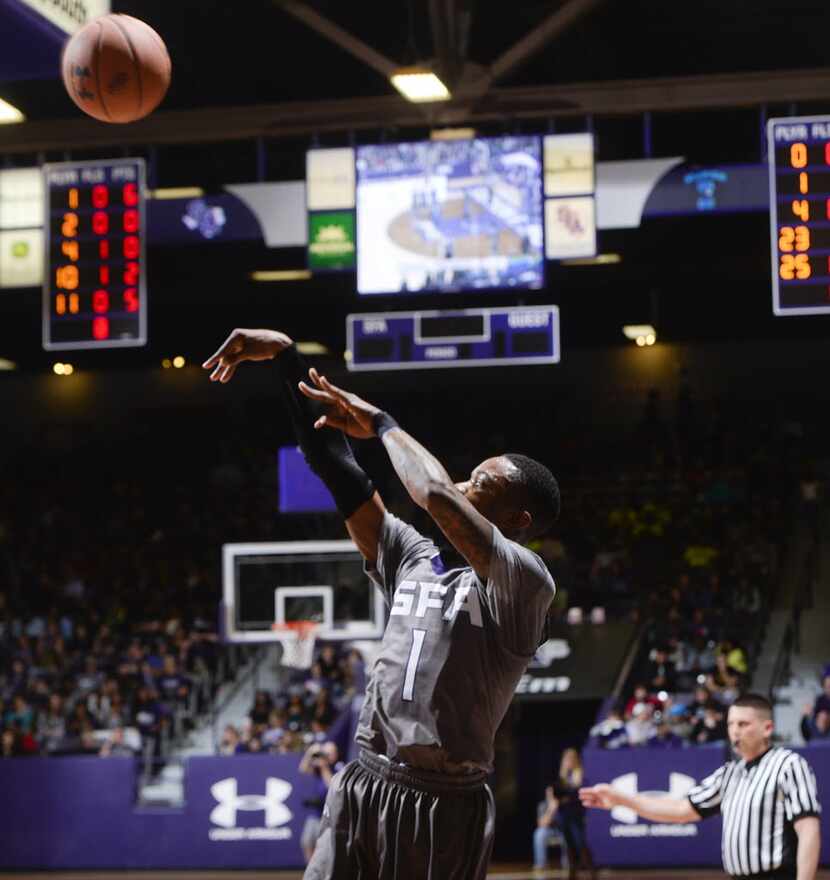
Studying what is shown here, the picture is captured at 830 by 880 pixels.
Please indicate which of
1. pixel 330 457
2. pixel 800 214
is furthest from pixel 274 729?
pixel 330 457

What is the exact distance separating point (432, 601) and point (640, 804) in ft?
9.45

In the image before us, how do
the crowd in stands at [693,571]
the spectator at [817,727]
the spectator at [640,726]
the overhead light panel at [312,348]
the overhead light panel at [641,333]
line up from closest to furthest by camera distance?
the spectator at [817,727], the spectator at [640,726], the crowd in stands at [693,571], the overhead light panel at [641,333], the overhead light panel at [312,348]

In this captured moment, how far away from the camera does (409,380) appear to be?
27.0 m

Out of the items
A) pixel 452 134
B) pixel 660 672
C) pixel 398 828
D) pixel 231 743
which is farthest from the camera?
pixel 660 672

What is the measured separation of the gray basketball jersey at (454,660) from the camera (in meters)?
4.16

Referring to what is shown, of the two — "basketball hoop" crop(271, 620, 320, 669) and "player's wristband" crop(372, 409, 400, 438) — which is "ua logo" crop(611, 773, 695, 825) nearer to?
"basketball hoop" crop(271, 620, 320, 669)

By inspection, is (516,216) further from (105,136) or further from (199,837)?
(199,837)

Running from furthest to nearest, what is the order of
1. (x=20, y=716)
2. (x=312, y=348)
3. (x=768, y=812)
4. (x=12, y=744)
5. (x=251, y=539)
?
(x=312, y=348) → (x=251, y=539) → (x=20, y=716) → (x=12, y=744) → (x=768, y=812)

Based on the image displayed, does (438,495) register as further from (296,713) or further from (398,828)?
(296,713)

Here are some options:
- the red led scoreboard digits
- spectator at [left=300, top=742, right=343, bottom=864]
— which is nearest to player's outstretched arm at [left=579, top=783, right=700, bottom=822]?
the red led scoreboard digits

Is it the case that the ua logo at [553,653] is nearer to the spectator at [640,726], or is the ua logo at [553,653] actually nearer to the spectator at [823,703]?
the spectator at [640,726]

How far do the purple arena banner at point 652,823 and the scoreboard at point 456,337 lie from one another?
5004 mm

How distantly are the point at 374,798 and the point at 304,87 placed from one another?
45.4 ft

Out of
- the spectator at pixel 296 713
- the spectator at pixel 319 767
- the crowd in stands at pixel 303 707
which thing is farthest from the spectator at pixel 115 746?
the spectator at pixel 319 767
